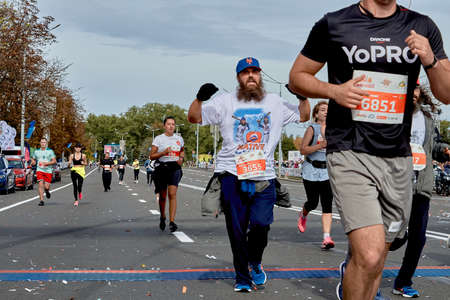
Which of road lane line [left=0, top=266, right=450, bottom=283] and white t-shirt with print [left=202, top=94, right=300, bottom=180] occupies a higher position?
white t-shirt with print [left=202, top=94, right=300, bottom=180]

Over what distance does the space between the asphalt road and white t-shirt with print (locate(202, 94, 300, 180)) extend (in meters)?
1.08

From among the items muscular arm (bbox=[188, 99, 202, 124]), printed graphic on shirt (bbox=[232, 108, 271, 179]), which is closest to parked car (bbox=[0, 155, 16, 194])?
muscular arm (bbox=[188, 99, 202, 124])

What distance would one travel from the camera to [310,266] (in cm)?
679

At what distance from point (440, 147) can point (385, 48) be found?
2601mm

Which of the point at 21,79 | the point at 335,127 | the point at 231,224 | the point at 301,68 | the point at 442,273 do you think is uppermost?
the point at 21,79

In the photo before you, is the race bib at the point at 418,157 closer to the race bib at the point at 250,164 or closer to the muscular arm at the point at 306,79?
the race bib at the point at 250,164

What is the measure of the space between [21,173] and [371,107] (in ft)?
83.7

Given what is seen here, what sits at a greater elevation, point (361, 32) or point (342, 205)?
point (361, 32)

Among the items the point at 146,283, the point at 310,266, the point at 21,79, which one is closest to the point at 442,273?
the point at 310,266

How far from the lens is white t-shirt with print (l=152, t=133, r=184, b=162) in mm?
10406

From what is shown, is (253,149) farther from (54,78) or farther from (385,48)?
(54,78)

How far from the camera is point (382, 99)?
11.0 ft

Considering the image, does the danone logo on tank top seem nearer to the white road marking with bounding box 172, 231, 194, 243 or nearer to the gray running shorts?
the gray running shorts

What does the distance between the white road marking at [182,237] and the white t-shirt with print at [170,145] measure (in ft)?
3.79
